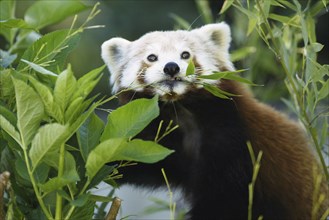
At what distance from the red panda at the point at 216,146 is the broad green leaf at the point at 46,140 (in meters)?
1.16

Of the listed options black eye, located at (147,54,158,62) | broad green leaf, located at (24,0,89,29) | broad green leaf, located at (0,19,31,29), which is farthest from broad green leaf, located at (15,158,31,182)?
black eye, located at (147,54,158,62)

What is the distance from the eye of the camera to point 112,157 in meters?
2.12

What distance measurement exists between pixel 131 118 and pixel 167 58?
1.14 m

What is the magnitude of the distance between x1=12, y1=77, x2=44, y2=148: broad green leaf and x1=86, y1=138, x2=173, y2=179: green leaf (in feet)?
0.59

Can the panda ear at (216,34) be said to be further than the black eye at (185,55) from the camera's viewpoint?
Yes

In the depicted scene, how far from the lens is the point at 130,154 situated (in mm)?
2158

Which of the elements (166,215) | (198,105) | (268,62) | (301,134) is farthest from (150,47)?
(166,215)

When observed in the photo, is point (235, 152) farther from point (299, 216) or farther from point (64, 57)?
point (64, 57)

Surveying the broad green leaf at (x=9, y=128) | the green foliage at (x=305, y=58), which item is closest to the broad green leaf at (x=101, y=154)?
the broad green leaf at (x=9, y=128)

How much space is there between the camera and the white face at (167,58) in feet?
10.3

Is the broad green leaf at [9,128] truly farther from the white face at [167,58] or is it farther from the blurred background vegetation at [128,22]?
the blurred background vegetation at [128,22]

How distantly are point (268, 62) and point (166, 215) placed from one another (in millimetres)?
2323

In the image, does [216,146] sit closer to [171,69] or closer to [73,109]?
[171,69]

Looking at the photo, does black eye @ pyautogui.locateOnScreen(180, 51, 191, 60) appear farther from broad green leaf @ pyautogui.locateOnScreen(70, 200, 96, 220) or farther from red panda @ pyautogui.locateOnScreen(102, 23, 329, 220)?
broad green leaf @ pyautogui.locateOnScreen(70, 200, 96, 220)
